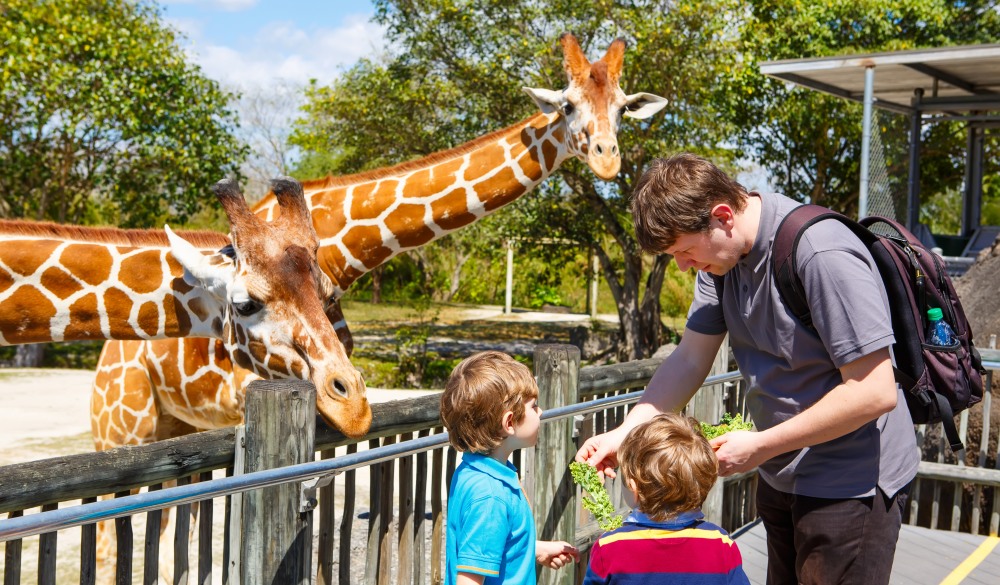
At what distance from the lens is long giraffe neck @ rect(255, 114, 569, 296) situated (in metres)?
5.45

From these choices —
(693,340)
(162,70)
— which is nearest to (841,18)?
(162,70)

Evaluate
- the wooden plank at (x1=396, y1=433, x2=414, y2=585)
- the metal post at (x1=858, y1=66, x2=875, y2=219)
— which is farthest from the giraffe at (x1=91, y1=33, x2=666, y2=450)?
the metal post at (x1=858, y1=66, x2=875, y2=219)

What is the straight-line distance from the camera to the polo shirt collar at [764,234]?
2379mm

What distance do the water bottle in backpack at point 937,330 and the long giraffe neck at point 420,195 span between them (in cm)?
333

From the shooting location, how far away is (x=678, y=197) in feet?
7.41

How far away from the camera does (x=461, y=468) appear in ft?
7.85

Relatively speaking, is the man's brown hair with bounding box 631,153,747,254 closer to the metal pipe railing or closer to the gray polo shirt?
the gray polo shirt

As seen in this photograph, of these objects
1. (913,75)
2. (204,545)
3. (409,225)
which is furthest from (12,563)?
(913,75)

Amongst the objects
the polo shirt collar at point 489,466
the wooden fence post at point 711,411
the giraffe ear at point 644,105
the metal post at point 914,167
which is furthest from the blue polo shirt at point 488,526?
the metal post at point 914,167

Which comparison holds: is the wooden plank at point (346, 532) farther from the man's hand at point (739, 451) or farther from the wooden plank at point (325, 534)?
the man's hand at point (739, 451)

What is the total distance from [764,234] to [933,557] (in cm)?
341

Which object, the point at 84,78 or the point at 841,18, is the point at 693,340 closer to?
the point at 84,78

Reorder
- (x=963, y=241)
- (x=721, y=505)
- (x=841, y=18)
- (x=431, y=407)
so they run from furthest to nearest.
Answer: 1. (x=841, y=18)
2. (x=963, y=241)
3. (x=721, y=505)
4. (x=431, y=407)

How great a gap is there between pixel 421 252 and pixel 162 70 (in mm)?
13830
